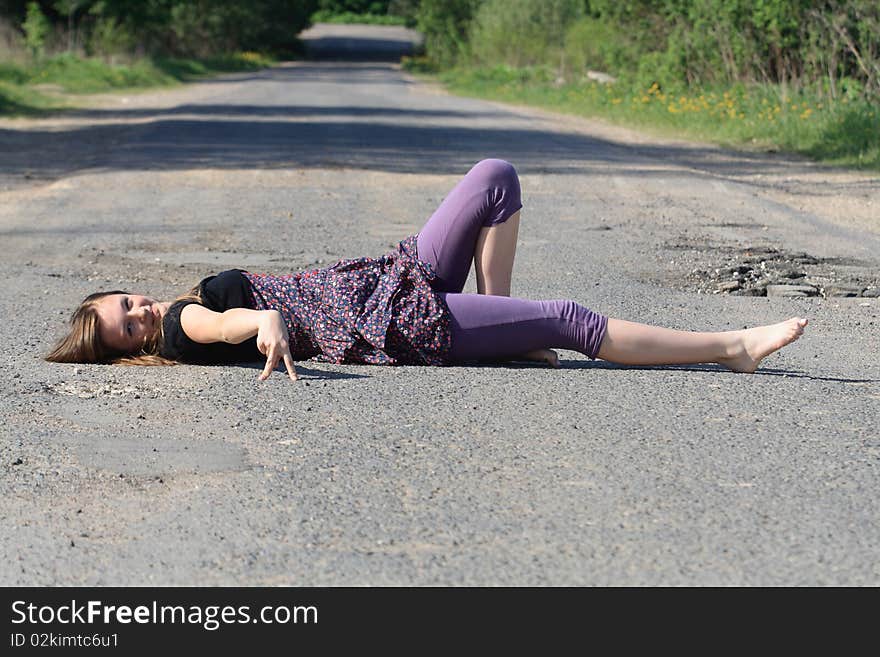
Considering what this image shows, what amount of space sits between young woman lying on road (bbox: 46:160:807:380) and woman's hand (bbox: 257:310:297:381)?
0.14m

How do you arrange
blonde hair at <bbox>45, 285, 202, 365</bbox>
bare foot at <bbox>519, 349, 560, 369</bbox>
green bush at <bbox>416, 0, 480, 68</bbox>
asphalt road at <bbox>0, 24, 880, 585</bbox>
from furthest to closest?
green bush at <bbox>416, 0, 480, 68</bbox> < bare foot at <bbox>519, 349, 560, 369</bbox> < blonde hair at <bbox>45, 285, 202, 365</bbox> < asphalt road at <bbox>0, 24, 880, 585</bbox>

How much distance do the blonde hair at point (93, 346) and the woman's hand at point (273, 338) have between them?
1.78 ft

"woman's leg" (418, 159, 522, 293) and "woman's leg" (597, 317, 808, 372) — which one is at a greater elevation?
"woman's leg" (418, 159, 522, 293)

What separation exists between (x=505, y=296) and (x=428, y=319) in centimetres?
43

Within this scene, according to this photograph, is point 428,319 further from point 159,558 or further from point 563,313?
point 159,558

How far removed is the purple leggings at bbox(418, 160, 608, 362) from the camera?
4.98 m

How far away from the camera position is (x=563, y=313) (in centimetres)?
499

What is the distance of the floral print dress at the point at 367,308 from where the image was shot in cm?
499

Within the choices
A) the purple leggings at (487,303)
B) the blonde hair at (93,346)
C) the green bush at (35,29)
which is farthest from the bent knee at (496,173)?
the green bush at (35,29)

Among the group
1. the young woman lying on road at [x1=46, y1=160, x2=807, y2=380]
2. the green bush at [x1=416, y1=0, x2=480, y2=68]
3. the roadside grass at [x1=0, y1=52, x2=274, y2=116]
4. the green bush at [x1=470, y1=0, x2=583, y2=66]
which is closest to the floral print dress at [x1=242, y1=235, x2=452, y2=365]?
the young woman lying on road at [x1=46, y1=160, x2=807, y2=380]

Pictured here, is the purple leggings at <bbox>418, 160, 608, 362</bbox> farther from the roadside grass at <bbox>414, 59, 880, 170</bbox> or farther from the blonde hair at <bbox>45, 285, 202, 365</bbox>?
the roadside grass at <bbox>414, 59, 880, 170</bbox>

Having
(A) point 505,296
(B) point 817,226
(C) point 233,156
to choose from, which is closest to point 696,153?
(C) point 233,156

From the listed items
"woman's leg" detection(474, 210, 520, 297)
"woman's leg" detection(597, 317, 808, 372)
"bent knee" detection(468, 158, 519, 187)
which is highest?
"bent knee" detection(468, 158, 519, 187)

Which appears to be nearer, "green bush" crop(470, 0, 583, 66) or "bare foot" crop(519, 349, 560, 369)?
"bare foot" crop(519, 349, 560, 369)
